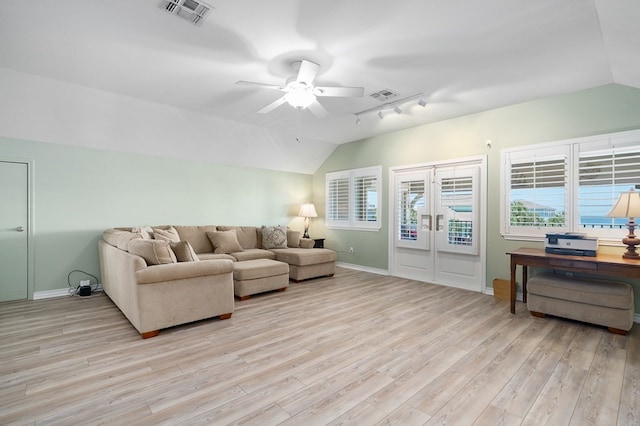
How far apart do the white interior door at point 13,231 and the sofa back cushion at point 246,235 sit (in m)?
2.75

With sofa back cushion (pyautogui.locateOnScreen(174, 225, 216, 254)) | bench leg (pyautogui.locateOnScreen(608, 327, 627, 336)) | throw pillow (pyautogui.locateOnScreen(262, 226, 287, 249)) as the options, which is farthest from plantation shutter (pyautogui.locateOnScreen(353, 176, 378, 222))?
bench leg (pyautogui.locateOnScreen(608, 327, 627, 336))

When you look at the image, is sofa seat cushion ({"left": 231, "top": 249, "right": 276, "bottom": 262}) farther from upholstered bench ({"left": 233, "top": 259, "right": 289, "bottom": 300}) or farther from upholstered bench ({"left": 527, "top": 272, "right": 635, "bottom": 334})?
upholstered bench ({"left": 527, "top": 272, "right": 635, "bottom": 334})

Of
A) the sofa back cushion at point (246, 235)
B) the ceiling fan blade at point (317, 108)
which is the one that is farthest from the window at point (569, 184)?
the sofa back cushion at point (246, 235)

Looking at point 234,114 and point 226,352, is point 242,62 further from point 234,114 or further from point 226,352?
point 226,352

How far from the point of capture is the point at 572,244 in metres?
3.52

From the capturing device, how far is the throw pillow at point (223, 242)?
544 cm

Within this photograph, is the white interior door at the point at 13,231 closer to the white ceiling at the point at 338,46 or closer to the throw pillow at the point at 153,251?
the white ceiling at the point at 338,46

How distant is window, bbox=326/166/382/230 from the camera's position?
6.29 metres

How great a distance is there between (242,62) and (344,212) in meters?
4.24

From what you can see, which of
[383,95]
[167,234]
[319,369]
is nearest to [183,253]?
[167,234]

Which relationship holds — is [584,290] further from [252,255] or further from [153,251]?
[153,251]

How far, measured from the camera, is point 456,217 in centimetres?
506

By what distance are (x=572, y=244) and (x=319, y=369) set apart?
324 cm

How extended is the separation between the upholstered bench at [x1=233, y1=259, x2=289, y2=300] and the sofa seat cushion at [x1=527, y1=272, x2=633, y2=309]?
3315mm
